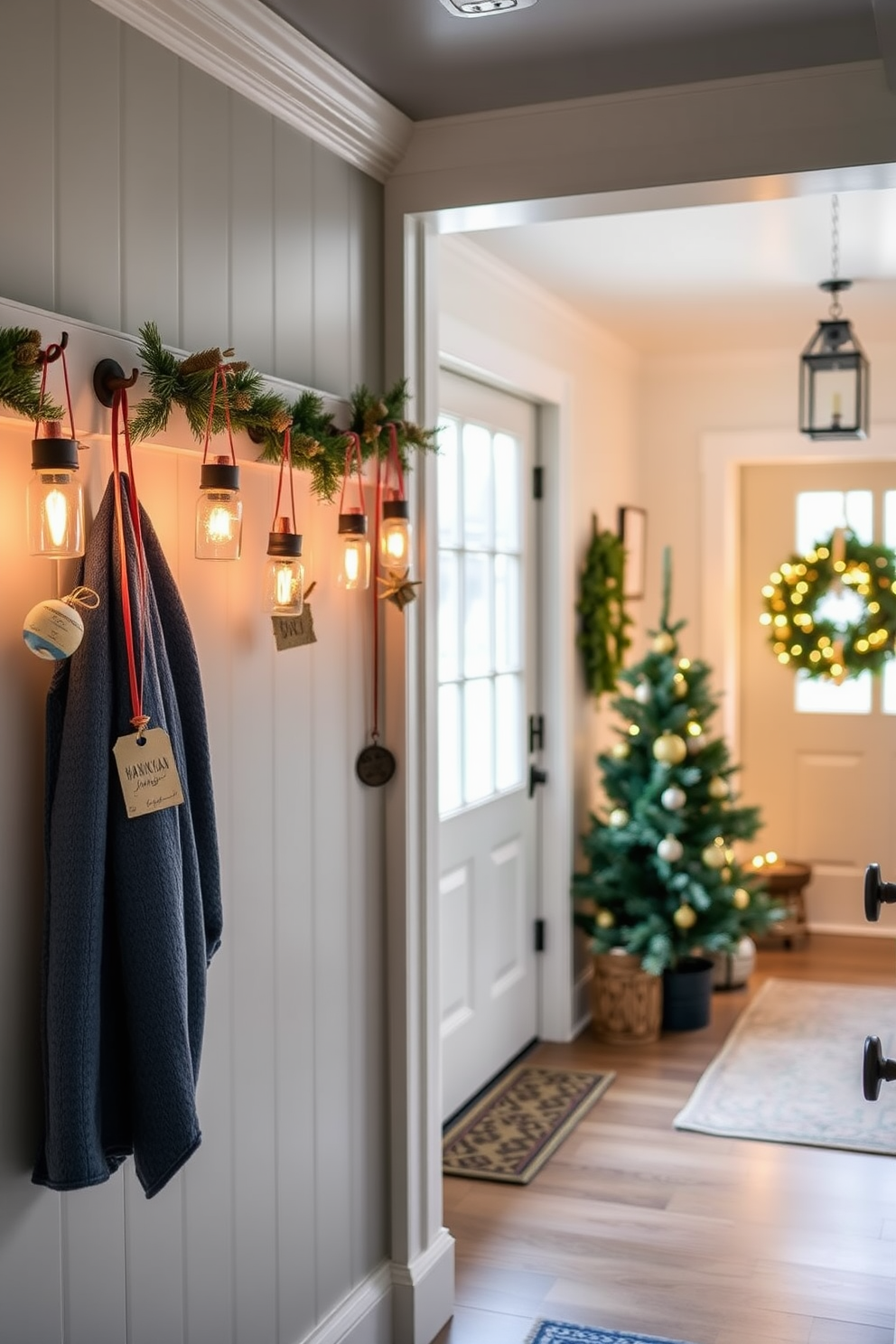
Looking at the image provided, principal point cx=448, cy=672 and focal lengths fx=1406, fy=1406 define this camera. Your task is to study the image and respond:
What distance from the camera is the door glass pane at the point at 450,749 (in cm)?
394

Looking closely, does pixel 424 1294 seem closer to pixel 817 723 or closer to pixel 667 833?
pixel 667 833

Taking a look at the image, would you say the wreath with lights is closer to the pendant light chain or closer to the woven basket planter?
the pendant light chain

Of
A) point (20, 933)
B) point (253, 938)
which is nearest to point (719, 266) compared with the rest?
point (253, 938)

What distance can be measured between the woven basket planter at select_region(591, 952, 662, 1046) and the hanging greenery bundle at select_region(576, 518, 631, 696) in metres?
0.98

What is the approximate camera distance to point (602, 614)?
4973 millimetres

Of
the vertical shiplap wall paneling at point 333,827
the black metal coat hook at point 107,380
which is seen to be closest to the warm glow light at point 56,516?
the black metal coat hook at point 107,380

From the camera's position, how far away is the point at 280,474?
221 centimetres

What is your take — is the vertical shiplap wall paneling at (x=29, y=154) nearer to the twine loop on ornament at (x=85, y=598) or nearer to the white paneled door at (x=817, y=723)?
the twine loop on ornament at (x=85, y=598)

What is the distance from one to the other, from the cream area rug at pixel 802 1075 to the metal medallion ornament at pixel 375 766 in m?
1.81

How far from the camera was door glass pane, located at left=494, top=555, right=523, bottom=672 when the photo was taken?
4.38 meters

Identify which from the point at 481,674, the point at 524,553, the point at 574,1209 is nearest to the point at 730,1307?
the point at 574,1209

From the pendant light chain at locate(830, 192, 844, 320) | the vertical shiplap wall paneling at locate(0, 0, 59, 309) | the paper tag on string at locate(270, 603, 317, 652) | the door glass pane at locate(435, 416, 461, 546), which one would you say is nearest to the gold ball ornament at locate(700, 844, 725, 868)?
the door glass pane at locate(435, 416, 461, 546)

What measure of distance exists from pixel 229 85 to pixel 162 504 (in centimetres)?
70

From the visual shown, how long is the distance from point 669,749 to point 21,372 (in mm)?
3373
